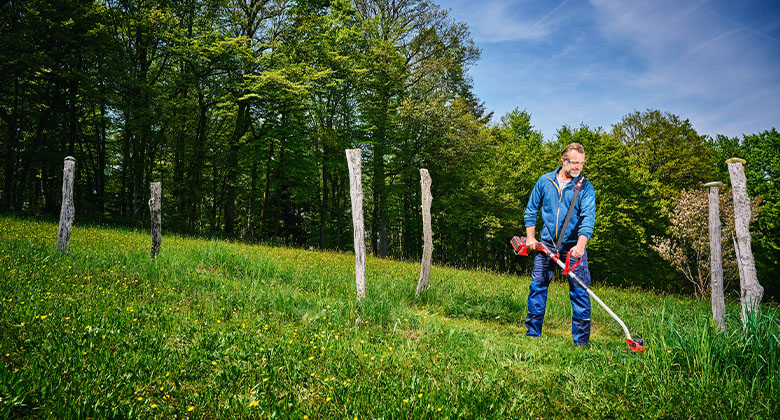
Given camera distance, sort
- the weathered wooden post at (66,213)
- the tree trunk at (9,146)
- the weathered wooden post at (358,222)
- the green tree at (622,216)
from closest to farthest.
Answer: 1. the weathered wooden post at (358,222)
2. the weathered wooden post at (66,213)
3. the tree trunk at (9,146)
4. the green tree at (622,216)

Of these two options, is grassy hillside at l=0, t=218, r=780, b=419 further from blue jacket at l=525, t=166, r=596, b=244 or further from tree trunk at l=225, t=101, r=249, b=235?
tree trunk at l=225, t=101, r=249, b=235

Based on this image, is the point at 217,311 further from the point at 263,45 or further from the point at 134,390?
the point at 263,45

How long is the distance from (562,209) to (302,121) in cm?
1824

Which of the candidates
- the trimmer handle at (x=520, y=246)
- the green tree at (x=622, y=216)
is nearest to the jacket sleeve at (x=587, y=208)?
the trimmer handle at (x=520, y=246)

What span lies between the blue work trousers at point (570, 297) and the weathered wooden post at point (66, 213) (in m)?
9.15

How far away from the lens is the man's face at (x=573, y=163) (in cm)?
485

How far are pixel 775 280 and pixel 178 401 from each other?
107 ft

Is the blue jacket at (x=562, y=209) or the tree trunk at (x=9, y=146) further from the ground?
the tree trunk at (x=9, y=146)

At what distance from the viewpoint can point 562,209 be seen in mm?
4969

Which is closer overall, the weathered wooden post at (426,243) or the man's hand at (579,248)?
the man's hand at (579,248)

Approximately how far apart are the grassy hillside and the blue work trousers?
0.24 metres

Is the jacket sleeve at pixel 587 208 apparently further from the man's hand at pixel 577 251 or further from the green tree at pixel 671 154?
the green tree at pixel 671 154

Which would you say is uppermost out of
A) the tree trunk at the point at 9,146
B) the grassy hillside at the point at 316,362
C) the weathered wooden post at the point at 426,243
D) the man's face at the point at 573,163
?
the tree trunk at the point at 9,146

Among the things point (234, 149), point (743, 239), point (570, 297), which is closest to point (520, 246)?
point (570, 297)
